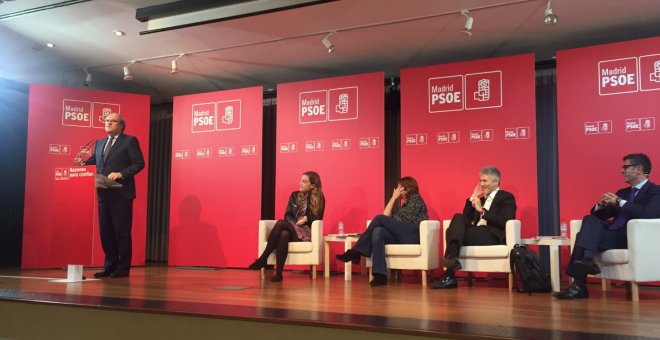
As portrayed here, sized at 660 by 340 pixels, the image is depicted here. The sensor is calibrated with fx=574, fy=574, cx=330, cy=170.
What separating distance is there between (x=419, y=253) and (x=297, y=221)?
1.41 m

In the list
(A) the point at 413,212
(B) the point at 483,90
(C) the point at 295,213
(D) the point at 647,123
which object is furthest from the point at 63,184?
(D) the point at 647,123

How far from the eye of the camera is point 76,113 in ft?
23.4

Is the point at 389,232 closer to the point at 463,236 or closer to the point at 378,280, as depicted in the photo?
the point at 378,280

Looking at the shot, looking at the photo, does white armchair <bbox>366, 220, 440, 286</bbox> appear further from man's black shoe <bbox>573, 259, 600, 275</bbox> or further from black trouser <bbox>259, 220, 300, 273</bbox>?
man's black shoe <bbox>573, 259, 600, 275</bbox>

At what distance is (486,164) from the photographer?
596 cm

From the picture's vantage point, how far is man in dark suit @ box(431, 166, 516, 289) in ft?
15.7

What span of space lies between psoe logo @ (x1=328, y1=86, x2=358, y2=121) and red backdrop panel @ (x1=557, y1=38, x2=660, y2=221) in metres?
2.19

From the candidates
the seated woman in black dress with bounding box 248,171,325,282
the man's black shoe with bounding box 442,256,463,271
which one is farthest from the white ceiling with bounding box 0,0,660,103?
the man's black shoe with bounding box 442,256,463,271

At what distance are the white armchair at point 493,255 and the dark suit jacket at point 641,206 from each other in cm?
65

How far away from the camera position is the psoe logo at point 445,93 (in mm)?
6117

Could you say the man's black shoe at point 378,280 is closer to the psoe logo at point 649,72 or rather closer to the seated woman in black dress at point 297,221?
the seated woman in black dress at point 297,221

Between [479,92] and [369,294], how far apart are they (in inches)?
110

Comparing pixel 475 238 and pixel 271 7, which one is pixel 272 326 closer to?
pixel 475 238

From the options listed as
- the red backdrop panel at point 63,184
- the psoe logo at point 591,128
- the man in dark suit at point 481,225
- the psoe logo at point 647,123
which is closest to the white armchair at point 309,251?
the man in dark suit at point 481,225
